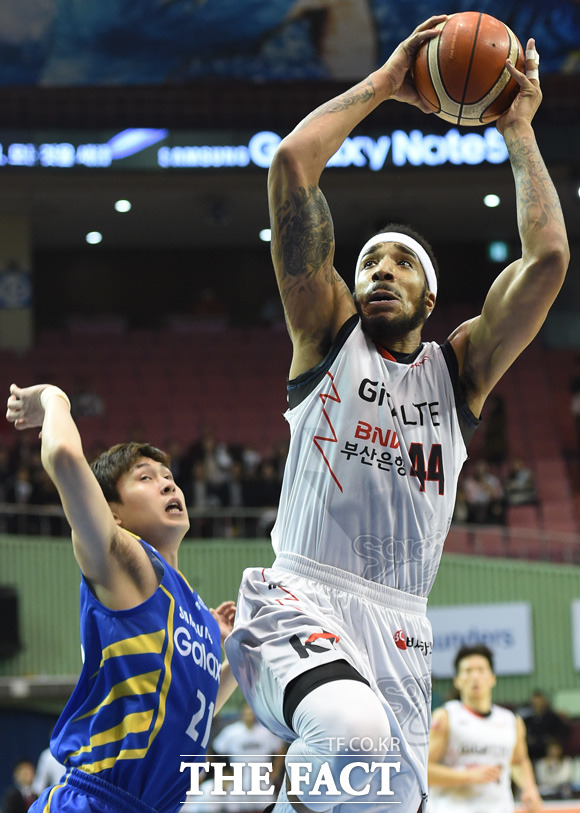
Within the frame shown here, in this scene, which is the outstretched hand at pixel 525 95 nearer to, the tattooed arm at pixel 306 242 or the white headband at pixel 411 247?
the white headband at pixel 411 247

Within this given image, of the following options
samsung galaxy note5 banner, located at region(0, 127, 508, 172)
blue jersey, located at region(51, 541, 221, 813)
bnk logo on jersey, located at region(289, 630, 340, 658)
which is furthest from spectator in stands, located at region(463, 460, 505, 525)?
bnk logo on jersey, located at region(289, 630, 340, 658)

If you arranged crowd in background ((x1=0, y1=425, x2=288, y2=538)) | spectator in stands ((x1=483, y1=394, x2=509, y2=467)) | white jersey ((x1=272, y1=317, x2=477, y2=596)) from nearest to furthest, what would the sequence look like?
white jersey ((x1=272, y1=317, x2=477, y2=596))
crowd in background ((x1=0, y1=425, x2=288, y2=538))
spectator in stands ((x1=483, y1=394, x2=509, y2=467))

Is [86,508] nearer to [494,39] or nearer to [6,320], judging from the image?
[494,39]

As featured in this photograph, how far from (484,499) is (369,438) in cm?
1264

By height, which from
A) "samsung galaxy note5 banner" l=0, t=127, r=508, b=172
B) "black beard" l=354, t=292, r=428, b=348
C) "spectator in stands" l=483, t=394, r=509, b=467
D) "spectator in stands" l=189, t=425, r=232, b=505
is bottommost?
"black beard" l=354, t=292, r=428, b=348

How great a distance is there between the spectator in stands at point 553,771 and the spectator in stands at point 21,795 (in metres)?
5.93

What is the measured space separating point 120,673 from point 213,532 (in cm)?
1158

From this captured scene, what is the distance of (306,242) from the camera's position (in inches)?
141

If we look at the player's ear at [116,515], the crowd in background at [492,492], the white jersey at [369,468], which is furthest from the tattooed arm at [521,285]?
the crowd in background at [492,492]

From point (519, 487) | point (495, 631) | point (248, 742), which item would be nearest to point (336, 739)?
point (248, 742)

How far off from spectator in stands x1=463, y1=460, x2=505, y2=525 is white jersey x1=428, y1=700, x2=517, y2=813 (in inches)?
309

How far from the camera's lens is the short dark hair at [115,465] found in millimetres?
3855

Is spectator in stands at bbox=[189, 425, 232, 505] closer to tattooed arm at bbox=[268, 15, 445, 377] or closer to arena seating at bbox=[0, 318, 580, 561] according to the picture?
arena seating at bbox=[0, 318, 580, 561]

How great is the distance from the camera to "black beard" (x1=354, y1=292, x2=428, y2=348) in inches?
145
